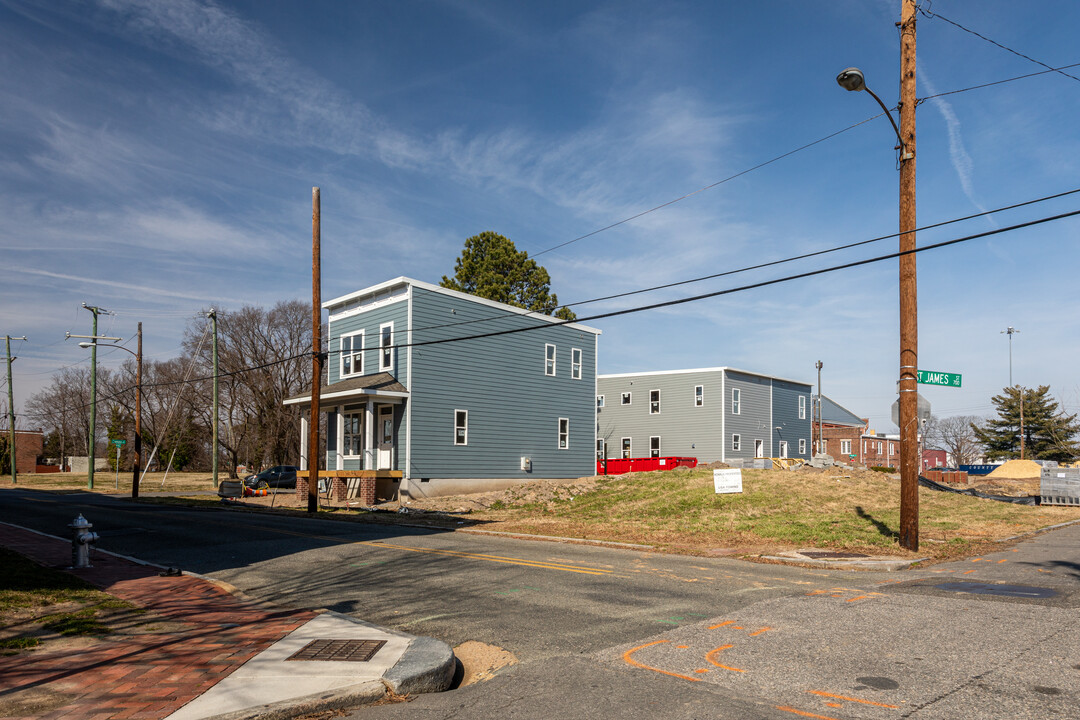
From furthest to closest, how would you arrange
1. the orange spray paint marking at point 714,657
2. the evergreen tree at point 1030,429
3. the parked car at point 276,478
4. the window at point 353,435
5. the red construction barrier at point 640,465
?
the evergreen tree at point 1030,429
the parked car at point 276,478
the red construction barrier at point 640,465
the window at point 353,435
the orange spray paint marking at point 714,657

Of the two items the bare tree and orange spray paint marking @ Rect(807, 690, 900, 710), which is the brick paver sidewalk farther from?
the bare tree

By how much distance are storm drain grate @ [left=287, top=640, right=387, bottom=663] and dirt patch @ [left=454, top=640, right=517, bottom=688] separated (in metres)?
0.77

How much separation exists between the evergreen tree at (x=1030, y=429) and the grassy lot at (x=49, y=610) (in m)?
80.9

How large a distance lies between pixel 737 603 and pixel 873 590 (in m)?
2.23

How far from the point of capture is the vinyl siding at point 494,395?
29969 millimetres

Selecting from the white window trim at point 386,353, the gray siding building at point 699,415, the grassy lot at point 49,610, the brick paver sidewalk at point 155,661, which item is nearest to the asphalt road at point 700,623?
the brick paver sidewalk at point 155,661

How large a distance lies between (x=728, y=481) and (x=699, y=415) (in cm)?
2882

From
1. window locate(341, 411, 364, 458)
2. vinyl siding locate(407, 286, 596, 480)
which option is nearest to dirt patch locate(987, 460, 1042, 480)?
vinyl siding locate(407, 286, 596, 480)

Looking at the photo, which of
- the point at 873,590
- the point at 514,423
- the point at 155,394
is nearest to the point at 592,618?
the point at 873,590

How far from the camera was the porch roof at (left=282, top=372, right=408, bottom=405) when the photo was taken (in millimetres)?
28234

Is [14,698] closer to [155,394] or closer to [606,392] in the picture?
[606,392]

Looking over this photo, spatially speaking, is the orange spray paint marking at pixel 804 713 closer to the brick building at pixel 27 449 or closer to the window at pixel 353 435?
the window at pixel 353 435

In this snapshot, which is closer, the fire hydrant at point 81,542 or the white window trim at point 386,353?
the fire hydrant at point 81,542

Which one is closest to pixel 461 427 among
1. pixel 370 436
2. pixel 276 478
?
pixel 370 436
